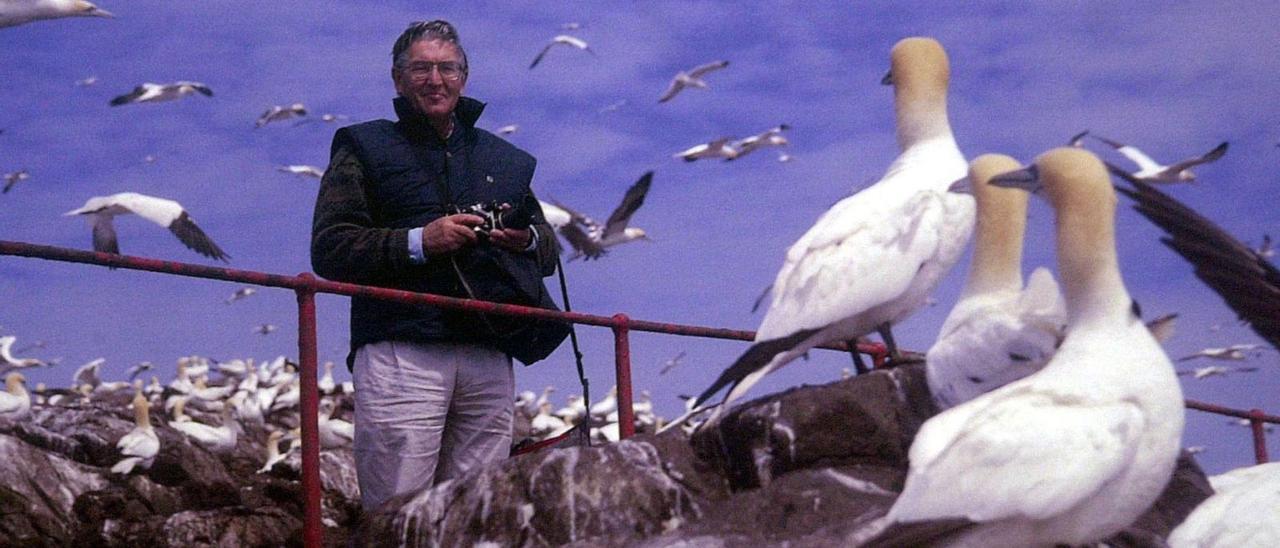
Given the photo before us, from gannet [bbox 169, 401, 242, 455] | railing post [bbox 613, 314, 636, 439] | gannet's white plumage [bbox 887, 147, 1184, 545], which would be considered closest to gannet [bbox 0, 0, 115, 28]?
gannet [bbox 169, 401, 242, 455]

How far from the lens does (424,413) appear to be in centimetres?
591

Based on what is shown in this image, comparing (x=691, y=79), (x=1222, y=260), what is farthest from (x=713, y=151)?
(x=1222, y=260)

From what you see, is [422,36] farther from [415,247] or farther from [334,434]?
[334,434]

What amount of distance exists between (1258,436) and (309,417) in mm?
6571

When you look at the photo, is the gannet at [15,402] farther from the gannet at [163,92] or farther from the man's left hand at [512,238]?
the man's left hand at [512,238]

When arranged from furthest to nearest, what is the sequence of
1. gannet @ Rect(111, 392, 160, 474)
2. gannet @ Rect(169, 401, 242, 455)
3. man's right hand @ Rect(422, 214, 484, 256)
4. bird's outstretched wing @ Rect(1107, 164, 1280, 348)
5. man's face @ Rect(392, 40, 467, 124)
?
gannet @ Rect(169, 401, 242, 455) → gannet @ Rect(111, 392, 160, 474) → man's face @ Rect(392, 40, 467, 124) → man's right hand @ Rect(422, 214, 484, 256) → bird's outstretched wing @ Rect(1107, 164, 1280, 348)

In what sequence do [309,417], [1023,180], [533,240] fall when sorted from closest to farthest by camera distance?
[1023,180] → [533,240] → [309,417]

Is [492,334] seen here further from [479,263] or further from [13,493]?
[13,493]

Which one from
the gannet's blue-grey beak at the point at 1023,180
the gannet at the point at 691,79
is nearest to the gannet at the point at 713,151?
the gannet at the point at 691,79

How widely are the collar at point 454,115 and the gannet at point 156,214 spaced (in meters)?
4.55

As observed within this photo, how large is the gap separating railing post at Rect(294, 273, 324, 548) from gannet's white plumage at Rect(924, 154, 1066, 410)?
242 centimetres

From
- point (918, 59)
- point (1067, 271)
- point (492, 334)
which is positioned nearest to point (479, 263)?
point (492, 334)

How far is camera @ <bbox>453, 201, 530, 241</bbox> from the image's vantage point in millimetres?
5871

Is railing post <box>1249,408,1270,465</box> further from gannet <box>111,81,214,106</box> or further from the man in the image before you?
gannet <box>111,81,214,106</box>
